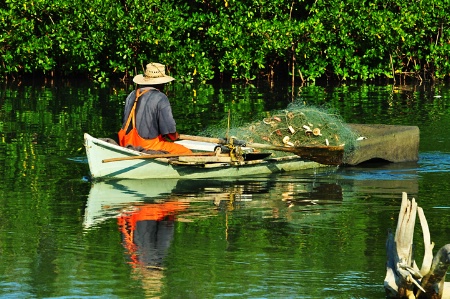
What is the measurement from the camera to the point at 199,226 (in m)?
11.9

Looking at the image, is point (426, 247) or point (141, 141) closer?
point (426, 247)

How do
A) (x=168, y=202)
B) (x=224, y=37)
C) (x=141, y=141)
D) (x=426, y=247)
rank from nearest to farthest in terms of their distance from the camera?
(x=426, y=247) < (x=168, y=202) < (x=141, y=141) < (x=224, y=37)

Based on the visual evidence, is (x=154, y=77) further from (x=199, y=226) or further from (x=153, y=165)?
(x=199, y=226)

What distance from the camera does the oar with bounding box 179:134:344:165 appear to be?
1499 centimetres

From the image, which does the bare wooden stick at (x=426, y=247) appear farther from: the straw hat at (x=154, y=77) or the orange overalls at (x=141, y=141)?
the straw hat at (x=154, y=77)

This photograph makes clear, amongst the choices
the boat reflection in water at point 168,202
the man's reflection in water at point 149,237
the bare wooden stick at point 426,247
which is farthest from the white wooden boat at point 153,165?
the bare wooden stick at point 426,247

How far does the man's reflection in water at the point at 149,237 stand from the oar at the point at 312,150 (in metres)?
2.02

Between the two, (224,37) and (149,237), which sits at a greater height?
(224,37)

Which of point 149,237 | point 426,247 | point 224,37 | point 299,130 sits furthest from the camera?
point 224,37

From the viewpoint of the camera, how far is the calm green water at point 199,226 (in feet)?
31.5

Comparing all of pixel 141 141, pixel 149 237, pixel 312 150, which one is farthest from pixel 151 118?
pixel 149 237

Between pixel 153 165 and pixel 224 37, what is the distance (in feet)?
50.8

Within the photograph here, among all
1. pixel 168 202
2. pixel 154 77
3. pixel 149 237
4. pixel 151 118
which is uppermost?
pixel 154 77

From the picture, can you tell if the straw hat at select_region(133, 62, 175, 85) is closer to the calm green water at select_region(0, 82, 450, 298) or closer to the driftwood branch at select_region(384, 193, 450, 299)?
the calm green water at select_region(0, 82, 450, 298)
